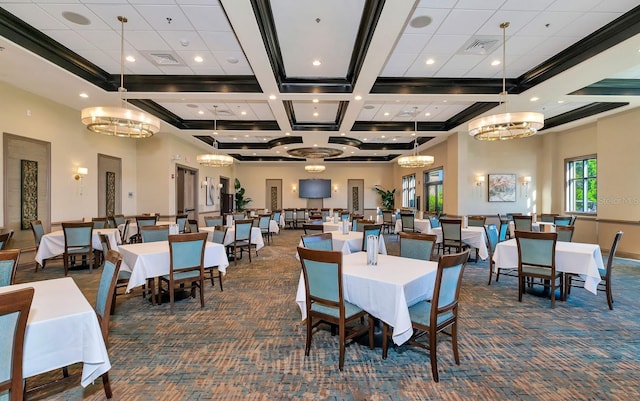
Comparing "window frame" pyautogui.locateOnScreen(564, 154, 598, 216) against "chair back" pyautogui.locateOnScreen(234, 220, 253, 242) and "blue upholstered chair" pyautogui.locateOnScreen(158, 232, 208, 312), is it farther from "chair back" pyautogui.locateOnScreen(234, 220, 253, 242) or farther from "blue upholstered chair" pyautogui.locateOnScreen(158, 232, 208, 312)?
"blue upholstered chair" pyautogui.locateOnScreen(158, 232, 208, 312)

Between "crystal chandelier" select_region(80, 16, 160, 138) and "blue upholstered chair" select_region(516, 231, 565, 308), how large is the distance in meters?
5.79

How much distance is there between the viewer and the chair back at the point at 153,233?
15.4ft

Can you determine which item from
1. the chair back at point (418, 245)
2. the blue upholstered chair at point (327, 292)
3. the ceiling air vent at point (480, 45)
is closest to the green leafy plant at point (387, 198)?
the ceiling air vent at point (480, 45)

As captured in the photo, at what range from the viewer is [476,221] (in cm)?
742

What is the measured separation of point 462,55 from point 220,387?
563 cm

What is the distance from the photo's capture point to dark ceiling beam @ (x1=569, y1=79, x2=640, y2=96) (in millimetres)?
6195

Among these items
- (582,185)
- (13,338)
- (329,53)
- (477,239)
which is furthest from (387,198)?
(13,338)

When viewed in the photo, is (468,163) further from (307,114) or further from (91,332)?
(91,332)

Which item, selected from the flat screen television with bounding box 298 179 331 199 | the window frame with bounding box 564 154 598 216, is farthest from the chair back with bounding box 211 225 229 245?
the flat screen television with bounding box 298 179 331 199

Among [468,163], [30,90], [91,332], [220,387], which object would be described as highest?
[30,90]

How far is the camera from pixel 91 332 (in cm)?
181

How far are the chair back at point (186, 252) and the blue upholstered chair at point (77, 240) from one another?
2.99m

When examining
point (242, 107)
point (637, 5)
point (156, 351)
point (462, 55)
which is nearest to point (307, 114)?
point (242, 107)

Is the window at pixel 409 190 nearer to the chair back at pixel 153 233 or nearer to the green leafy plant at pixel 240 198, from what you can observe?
the green leafy plant at pixel 240 198
